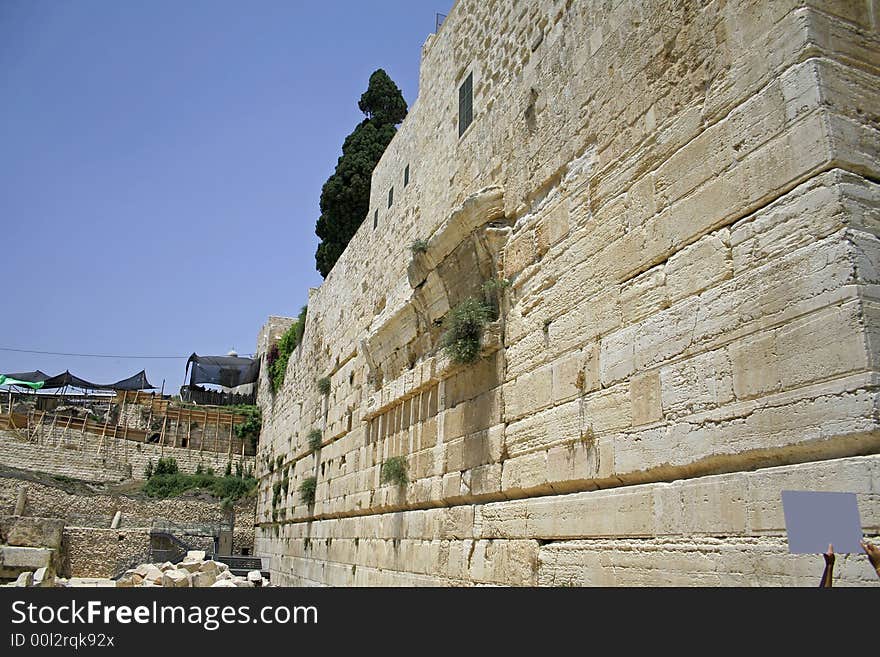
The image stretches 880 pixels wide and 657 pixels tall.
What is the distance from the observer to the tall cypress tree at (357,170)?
21.4m

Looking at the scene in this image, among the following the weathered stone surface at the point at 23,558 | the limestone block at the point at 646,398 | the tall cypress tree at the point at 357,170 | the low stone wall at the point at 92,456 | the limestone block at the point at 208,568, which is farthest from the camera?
the low stone wall at the point at 92,456

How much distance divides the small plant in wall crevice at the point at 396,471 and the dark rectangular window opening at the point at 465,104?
11.1 ft

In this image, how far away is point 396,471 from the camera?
7.27m

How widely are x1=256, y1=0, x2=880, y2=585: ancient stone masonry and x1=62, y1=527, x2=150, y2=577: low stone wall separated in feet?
43.0

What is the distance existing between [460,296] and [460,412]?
108cm

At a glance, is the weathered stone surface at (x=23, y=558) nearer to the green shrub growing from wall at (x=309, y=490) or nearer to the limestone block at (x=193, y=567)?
the limestone block at (x=193, y=567)

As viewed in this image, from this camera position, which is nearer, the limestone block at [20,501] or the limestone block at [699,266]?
the limestone block at [699,266]

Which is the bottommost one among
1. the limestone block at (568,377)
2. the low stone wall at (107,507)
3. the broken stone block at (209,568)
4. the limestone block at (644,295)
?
the broken stone block at (209,568)

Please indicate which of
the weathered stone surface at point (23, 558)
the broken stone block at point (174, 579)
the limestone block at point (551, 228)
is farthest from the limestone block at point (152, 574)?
the limestone block at point (551, 228)

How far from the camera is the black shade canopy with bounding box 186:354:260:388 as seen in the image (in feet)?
120

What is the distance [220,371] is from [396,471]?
31.7 metres

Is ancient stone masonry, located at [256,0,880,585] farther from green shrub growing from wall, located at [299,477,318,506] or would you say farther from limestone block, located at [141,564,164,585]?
green shrub growing from wall, located at [299,477,318,506]

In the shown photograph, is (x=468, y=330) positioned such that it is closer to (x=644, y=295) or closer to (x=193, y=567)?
(x=644, y=295)
